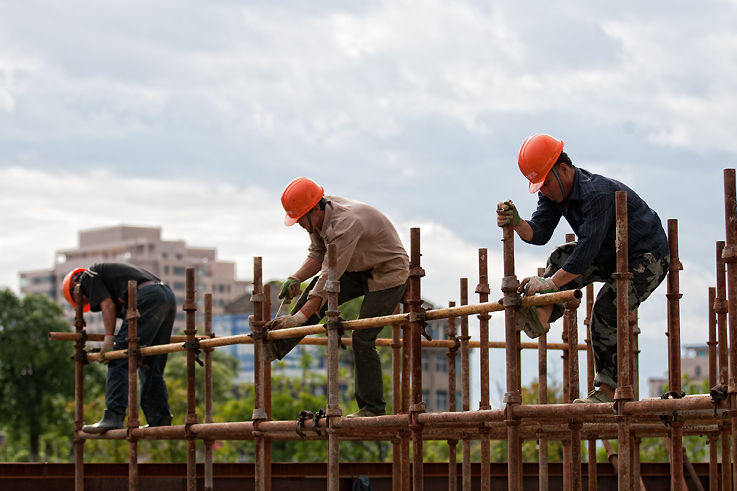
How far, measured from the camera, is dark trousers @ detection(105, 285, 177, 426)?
35.2 feet

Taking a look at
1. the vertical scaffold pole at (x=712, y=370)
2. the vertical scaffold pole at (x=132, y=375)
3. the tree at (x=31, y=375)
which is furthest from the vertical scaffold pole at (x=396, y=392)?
the tree at (x=31, y=375)

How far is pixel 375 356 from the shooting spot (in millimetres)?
8695

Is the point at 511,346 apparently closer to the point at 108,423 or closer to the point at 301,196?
the point at 301,196

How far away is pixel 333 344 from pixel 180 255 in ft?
359

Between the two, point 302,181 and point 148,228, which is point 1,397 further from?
point 148,228

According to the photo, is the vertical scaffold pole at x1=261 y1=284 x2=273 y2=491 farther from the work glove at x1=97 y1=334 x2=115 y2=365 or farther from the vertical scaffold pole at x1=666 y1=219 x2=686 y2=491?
the vertical scaffold pole at x1=666 y1=219 x2=686 y2=491

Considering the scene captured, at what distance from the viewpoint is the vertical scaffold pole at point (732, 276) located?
5.83 metres

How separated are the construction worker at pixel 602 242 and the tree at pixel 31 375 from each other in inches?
1313

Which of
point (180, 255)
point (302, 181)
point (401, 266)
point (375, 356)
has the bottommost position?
point (375, 356)

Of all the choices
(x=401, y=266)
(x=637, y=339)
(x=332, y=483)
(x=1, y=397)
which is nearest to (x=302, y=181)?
(x=401, y=266)

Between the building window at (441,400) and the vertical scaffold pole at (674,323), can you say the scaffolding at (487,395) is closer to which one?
the vertical scaffold pole at (674,323)

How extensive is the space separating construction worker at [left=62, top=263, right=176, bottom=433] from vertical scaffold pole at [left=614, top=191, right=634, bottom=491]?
5.85 meters

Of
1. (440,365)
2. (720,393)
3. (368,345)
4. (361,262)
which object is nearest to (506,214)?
(361,262)

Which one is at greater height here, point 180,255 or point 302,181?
point 180,255
